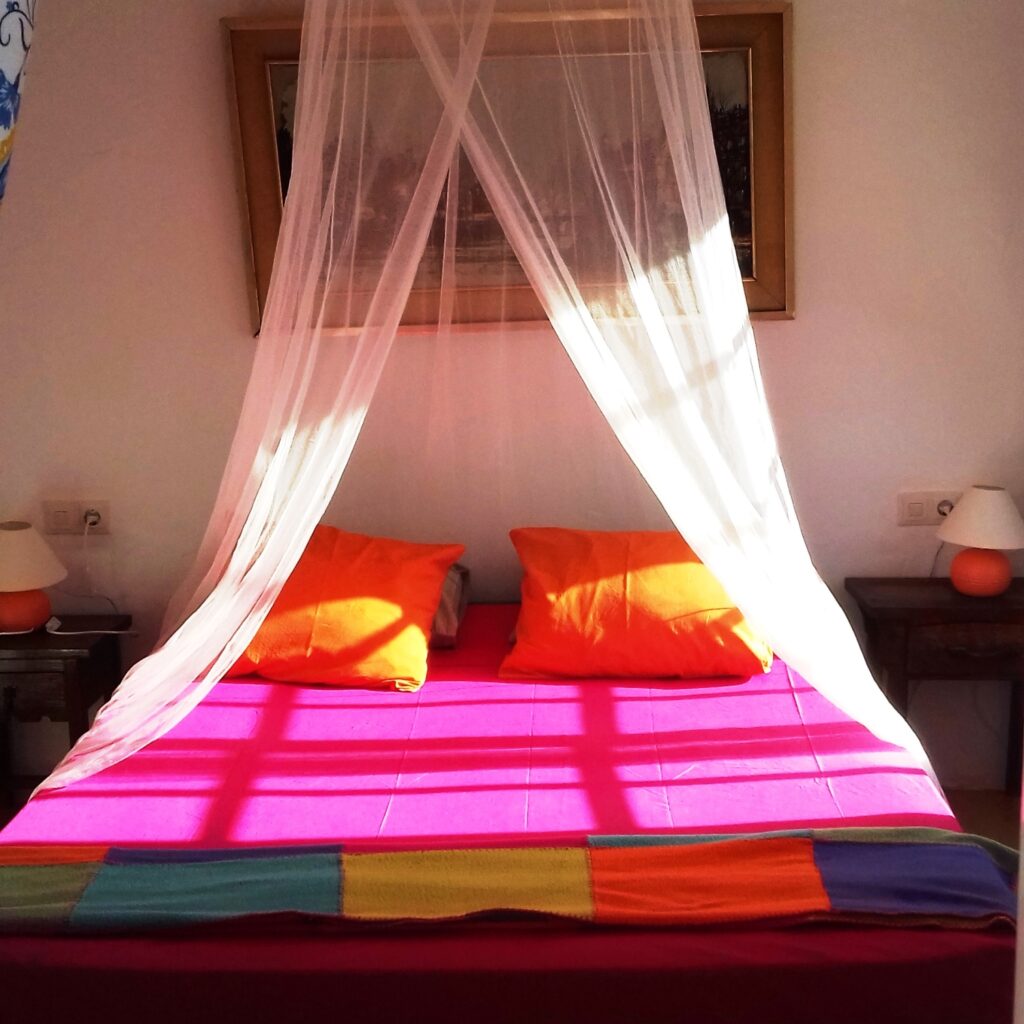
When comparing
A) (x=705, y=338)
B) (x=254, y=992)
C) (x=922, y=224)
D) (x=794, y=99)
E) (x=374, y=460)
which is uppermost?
(x=794, y=99)

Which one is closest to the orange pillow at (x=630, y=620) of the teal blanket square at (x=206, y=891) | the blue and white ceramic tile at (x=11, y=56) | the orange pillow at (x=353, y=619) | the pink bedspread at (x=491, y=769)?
the pink bedspread at (x=491, y=769)

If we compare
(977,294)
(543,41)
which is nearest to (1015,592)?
(977,294)

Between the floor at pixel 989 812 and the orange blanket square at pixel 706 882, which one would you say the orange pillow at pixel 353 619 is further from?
the floor at pixel 989 812

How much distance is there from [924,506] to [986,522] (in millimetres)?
262

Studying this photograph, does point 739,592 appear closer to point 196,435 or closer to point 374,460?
point 374,460

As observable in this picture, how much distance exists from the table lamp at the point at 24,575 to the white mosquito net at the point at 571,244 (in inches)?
28.0

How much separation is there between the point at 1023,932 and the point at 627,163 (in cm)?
171

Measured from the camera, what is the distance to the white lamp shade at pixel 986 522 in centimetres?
298

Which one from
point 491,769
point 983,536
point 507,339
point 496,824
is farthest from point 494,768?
point 983,536

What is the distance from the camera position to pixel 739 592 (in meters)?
2.47

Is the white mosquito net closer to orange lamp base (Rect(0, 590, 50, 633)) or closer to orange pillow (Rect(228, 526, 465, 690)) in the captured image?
orange pillow (Rect(228, 526, 465, 690))

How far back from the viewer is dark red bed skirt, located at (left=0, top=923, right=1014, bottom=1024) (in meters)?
1.80

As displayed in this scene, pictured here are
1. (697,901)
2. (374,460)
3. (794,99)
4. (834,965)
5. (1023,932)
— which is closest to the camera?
(1023,932)

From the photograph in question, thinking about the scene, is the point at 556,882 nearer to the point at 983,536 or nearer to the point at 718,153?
the point at 983,536
